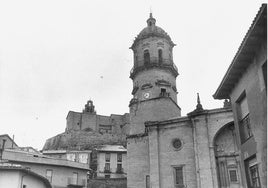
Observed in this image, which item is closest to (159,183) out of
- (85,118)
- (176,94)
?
(176,94)

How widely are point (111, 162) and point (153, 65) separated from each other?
19.1 m

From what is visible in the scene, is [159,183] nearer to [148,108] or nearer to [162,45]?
[148,108]

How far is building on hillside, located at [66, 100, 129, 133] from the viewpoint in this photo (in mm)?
76438

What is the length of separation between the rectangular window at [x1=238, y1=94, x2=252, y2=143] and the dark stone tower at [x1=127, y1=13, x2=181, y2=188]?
58.5ft

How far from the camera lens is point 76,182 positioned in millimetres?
34250

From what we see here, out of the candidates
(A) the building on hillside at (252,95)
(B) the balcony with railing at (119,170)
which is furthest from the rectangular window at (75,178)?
(A) the building on hillside at (252,95)

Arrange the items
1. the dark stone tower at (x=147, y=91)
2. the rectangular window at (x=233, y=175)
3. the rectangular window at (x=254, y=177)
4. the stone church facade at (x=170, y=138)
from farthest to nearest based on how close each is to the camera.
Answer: the dark stone tower at (x=147, y=91) < the stone church facade at (x=170, y=138) < the rectangular window at (x=233, y=175) < the rectangular window at (x=254, y=177)

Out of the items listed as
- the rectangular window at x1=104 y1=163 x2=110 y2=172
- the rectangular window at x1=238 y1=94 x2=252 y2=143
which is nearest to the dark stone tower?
the rectangular window at x1=104 y1=163 x2=110 y2=172

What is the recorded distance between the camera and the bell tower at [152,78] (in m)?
34.0

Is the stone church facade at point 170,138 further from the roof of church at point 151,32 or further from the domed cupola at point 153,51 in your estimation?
the roof of church at point 151,32

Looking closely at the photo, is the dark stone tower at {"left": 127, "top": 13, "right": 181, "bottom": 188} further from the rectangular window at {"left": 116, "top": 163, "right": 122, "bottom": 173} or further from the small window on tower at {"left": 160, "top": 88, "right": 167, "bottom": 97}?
the rectangular window at {"left": 116, "top": 163, "right": 122, "bottom": 173}

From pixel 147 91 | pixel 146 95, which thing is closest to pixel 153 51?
pixel 147 91

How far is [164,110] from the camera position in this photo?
1325 inches

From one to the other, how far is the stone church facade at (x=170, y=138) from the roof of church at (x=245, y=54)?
511 inches
